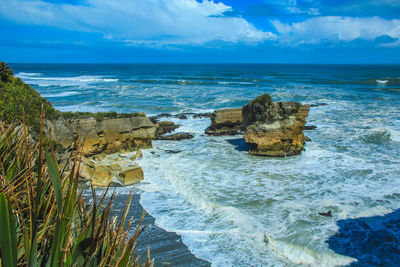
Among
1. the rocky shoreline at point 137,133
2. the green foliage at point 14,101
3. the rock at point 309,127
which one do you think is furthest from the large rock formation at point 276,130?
the green foliage at point 14,101

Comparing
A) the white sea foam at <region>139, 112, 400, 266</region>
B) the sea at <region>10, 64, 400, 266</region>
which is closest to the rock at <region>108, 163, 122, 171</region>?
the sea at <region>10, 64, 400, 266</region>

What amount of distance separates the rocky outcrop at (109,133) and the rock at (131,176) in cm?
370

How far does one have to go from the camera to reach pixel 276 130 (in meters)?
15.5

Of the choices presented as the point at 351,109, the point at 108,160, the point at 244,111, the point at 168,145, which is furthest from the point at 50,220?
the point at 351,109

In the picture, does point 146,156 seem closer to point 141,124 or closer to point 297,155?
point 141,124

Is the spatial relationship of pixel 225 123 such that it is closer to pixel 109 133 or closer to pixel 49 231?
pixel 109 133

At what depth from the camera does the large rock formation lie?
15.2m

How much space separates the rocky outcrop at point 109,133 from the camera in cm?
1395

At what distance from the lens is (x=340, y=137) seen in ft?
60.6

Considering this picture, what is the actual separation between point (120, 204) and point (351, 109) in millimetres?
27104

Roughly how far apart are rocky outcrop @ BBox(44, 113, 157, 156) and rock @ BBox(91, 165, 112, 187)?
122 inches

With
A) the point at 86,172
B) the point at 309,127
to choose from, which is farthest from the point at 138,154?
the point at 309,127

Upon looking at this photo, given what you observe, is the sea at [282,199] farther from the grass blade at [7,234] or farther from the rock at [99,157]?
the grass blade at [7,234]

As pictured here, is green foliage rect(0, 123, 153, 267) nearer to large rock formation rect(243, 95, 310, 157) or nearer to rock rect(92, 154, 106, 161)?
rock rect(92, 154, 106, 161)
